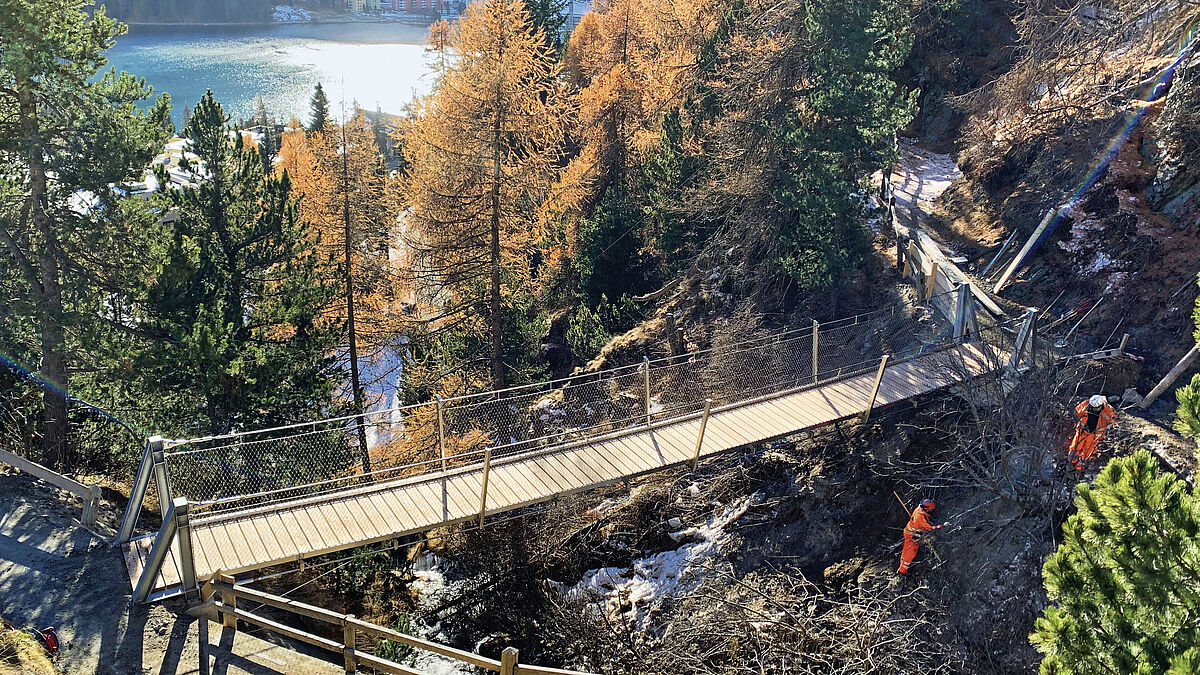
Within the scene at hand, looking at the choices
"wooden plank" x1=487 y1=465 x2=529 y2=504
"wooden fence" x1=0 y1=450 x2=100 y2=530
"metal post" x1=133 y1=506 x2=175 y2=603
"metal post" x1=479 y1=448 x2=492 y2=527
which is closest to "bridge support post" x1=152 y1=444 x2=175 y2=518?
"metal post" x1=133 y1=506 x2=175 y2=603

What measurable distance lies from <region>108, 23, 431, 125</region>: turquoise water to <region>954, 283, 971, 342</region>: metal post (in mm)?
73599

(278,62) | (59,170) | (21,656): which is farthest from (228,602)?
(278,62)

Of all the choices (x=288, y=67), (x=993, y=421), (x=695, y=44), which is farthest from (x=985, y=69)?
(x=288, y=67)

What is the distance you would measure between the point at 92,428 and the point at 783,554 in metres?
12.7

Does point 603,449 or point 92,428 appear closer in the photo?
point 603,449

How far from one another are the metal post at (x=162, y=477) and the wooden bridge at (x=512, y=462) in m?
0.02

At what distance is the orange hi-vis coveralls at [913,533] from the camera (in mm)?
10273

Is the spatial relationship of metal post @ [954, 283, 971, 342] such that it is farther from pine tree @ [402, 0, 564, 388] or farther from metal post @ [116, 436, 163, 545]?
metal post @ [116, 436, 163, 545]

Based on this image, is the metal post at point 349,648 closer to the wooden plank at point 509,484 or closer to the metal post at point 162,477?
the metal post at point 162,477

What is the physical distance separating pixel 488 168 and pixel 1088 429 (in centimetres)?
1193

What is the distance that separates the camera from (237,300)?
56.9 ft

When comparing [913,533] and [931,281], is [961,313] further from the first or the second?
[913,533]

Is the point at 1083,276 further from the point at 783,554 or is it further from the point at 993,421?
the point at 783,554

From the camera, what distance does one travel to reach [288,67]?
4496 inches
